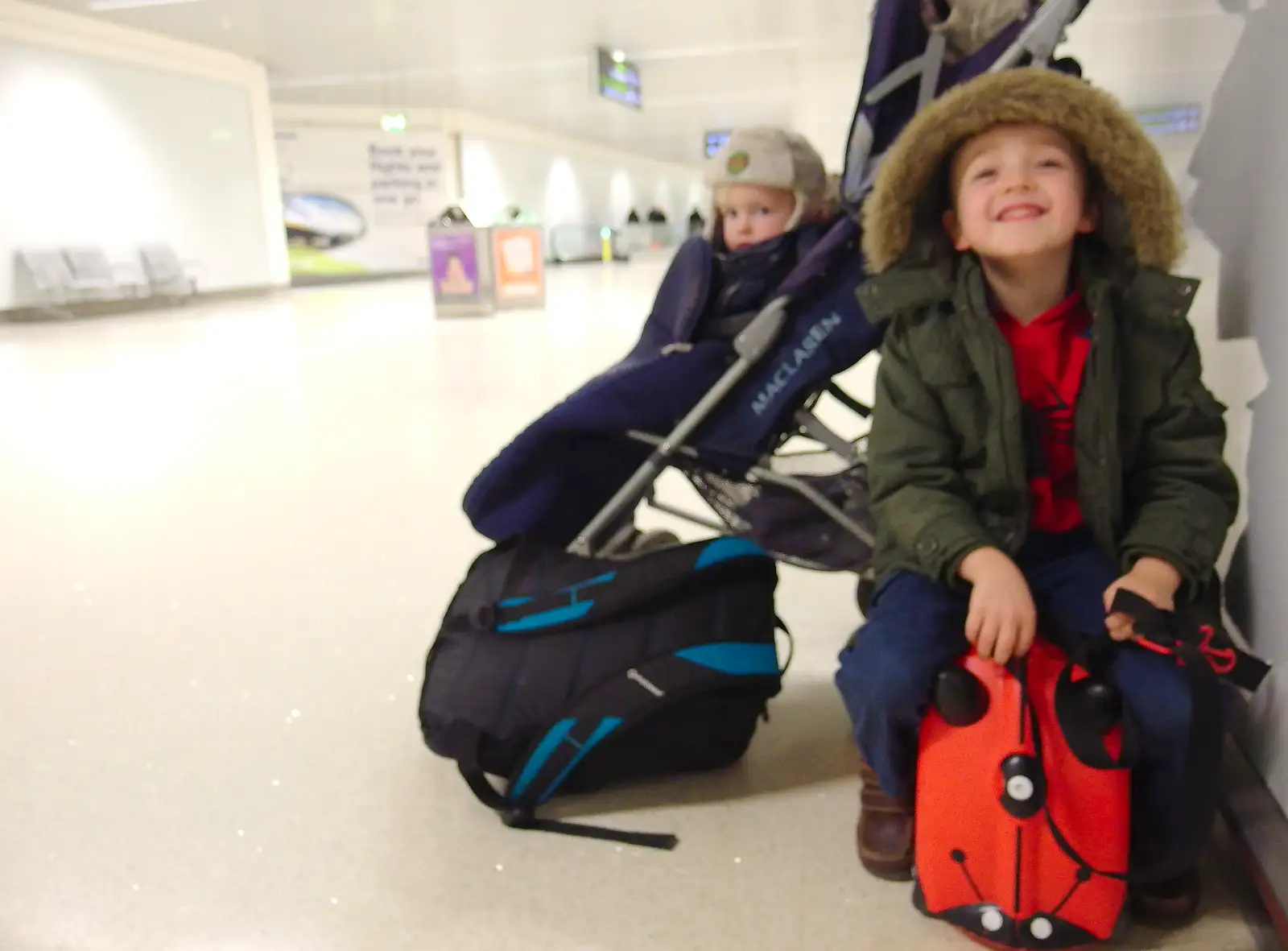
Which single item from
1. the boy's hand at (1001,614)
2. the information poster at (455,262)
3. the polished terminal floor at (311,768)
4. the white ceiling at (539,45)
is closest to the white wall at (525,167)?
the white ceiling at (539,45)

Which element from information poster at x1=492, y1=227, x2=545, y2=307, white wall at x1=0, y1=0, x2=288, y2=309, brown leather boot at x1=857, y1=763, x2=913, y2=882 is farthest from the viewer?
information poster at x1=492, y1=227, x2=545, y2=307

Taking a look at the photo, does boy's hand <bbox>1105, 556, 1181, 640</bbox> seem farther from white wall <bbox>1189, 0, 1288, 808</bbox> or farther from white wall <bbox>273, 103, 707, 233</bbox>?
white wall <bbox>273, 103, 707, 233</bbox>

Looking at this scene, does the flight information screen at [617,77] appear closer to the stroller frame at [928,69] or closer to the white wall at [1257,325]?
the stroller frame at [928,69]

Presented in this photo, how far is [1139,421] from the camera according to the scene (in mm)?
1054

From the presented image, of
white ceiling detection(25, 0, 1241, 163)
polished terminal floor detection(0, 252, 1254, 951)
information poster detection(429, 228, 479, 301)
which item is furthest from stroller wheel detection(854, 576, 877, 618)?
information poster detection(429, 228, 479, 301)

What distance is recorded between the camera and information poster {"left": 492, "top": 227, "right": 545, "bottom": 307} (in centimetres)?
834

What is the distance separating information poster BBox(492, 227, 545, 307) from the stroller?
711 cm

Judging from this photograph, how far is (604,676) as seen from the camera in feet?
A: 4.02

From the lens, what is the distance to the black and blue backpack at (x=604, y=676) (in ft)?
3.99

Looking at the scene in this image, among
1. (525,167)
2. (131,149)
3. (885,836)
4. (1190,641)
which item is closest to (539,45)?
(131,149)

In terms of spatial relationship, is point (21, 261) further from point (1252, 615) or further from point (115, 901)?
point (1252, 615)

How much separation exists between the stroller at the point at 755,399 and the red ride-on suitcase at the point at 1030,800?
432 millimetres

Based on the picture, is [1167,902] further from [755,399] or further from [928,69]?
[928,69]

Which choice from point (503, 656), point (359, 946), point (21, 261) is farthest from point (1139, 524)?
point (21, 261)
